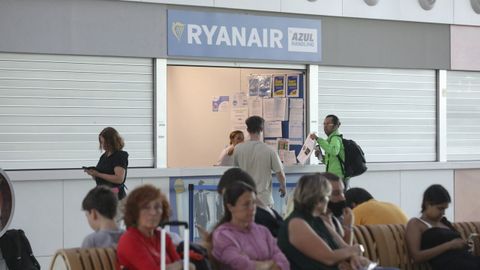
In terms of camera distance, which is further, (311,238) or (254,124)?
(254,124)

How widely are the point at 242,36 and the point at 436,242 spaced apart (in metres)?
6.27

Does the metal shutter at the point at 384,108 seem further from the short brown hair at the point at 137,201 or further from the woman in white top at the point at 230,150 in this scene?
the short brown hair at the point at 137,201

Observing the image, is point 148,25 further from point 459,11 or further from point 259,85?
point 459,11

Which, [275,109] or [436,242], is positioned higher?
[275,109]

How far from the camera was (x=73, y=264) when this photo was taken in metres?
6.38

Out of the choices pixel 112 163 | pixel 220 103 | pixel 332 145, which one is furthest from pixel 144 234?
pixel 220 103

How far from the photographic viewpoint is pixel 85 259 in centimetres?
645

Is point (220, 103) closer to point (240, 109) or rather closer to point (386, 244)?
point (240, 109)

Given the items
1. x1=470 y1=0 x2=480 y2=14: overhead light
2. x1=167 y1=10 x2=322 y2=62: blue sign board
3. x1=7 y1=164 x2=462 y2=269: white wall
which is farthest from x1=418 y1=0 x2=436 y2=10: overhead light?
x1=7 y1=164 x2=462 y2=269: white wall

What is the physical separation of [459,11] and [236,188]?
9.70m

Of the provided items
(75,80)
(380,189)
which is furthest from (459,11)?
(75,80)

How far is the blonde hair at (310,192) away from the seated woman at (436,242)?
52.2 inches

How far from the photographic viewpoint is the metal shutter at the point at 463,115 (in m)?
16.2

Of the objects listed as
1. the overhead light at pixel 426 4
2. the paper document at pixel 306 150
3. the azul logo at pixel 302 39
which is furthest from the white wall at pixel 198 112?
the overhead light at pixel 426 4
